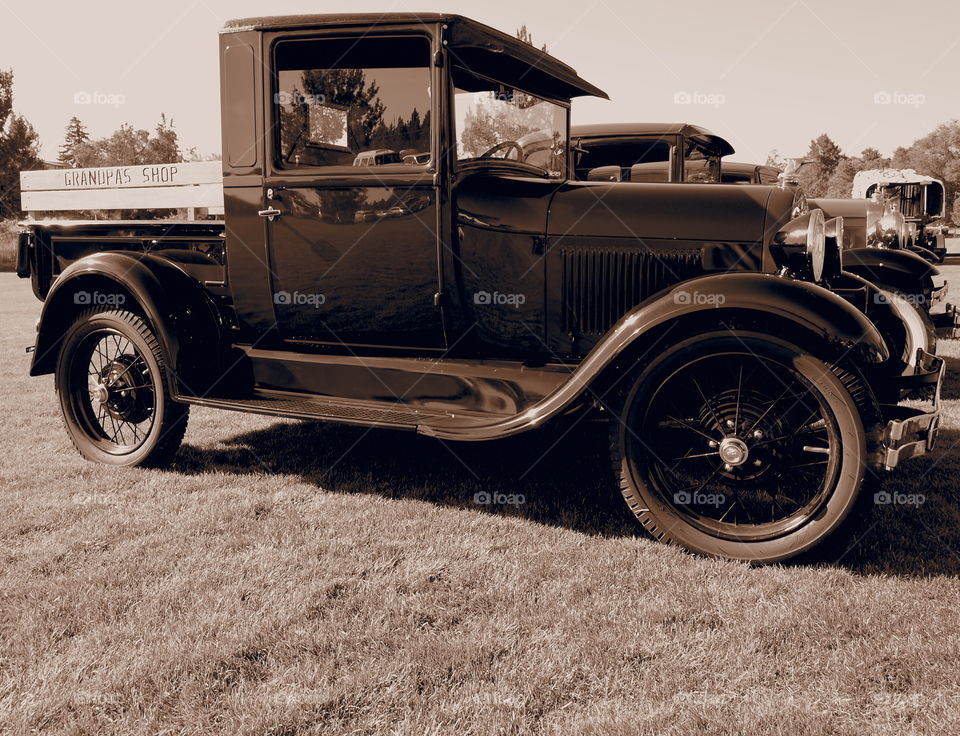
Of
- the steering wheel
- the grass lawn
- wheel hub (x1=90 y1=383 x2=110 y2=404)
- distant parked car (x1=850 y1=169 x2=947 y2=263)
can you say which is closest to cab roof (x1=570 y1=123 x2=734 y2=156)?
the steering wheel

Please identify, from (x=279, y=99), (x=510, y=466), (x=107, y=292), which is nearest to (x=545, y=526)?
(x=510, y=466)

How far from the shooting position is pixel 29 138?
3447 centimetres

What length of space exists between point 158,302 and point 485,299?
5.39ft

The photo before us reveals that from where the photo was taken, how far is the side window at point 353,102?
3.43 m

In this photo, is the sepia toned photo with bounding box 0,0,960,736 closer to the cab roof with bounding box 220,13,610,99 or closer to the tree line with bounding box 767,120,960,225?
the cab roof with bounding box 220,13,610,99

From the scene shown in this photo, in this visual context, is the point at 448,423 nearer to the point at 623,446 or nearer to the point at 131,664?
the point at 623,446

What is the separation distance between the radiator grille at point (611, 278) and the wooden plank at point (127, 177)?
187 centimetres

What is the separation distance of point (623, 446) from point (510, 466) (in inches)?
49.0

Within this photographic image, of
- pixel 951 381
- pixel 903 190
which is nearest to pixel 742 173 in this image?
pixel 951 381

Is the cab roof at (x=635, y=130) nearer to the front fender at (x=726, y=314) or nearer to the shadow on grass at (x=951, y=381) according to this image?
the shadow on grass at (x=951, y=381)

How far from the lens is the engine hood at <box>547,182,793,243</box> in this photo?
3.35 metres

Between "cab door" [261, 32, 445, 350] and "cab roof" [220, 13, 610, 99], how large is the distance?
7 centimetres

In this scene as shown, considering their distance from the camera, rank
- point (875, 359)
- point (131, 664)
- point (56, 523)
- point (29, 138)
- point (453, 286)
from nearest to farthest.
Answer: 1. point (131, 664)
2. point (875, 359)
3. point (56, 523)
4. point (453, 286)
5. point (29, 138)

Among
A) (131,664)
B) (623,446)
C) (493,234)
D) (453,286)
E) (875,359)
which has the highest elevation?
(493,234)
